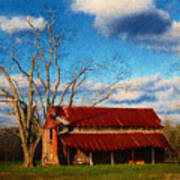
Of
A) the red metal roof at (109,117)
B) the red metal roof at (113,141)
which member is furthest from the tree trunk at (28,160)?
the red metal roof at (109,117)

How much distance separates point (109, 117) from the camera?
39.3 metres

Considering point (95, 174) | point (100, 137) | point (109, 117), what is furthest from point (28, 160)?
point (95, 174)

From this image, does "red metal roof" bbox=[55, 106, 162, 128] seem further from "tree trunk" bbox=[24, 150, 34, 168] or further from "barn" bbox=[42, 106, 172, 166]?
"tree trunk" bbox=[24, 150, 34, 168]

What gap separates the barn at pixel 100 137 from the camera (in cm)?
3478

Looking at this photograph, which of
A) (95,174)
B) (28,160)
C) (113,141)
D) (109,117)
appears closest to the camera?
(95,174)

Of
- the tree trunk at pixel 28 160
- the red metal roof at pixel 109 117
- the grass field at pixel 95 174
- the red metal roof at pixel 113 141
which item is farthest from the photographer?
the red metal roof at pixel 109 117

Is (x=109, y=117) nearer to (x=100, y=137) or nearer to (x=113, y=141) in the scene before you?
(x=100, y=137)

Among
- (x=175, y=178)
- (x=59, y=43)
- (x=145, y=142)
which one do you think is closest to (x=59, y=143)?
(x=145, y=142)

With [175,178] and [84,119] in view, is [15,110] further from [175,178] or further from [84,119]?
[175,178]

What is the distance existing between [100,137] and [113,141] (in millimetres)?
1495

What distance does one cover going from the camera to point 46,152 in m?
37.5

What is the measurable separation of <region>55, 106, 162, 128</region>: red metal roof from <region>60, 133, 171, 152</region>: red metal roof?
1.25m

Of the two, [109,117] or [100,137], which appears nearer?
[100,137]

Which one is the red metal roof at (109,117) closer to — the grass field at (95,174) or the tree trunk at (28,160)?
the tree trunk at (28,160)
